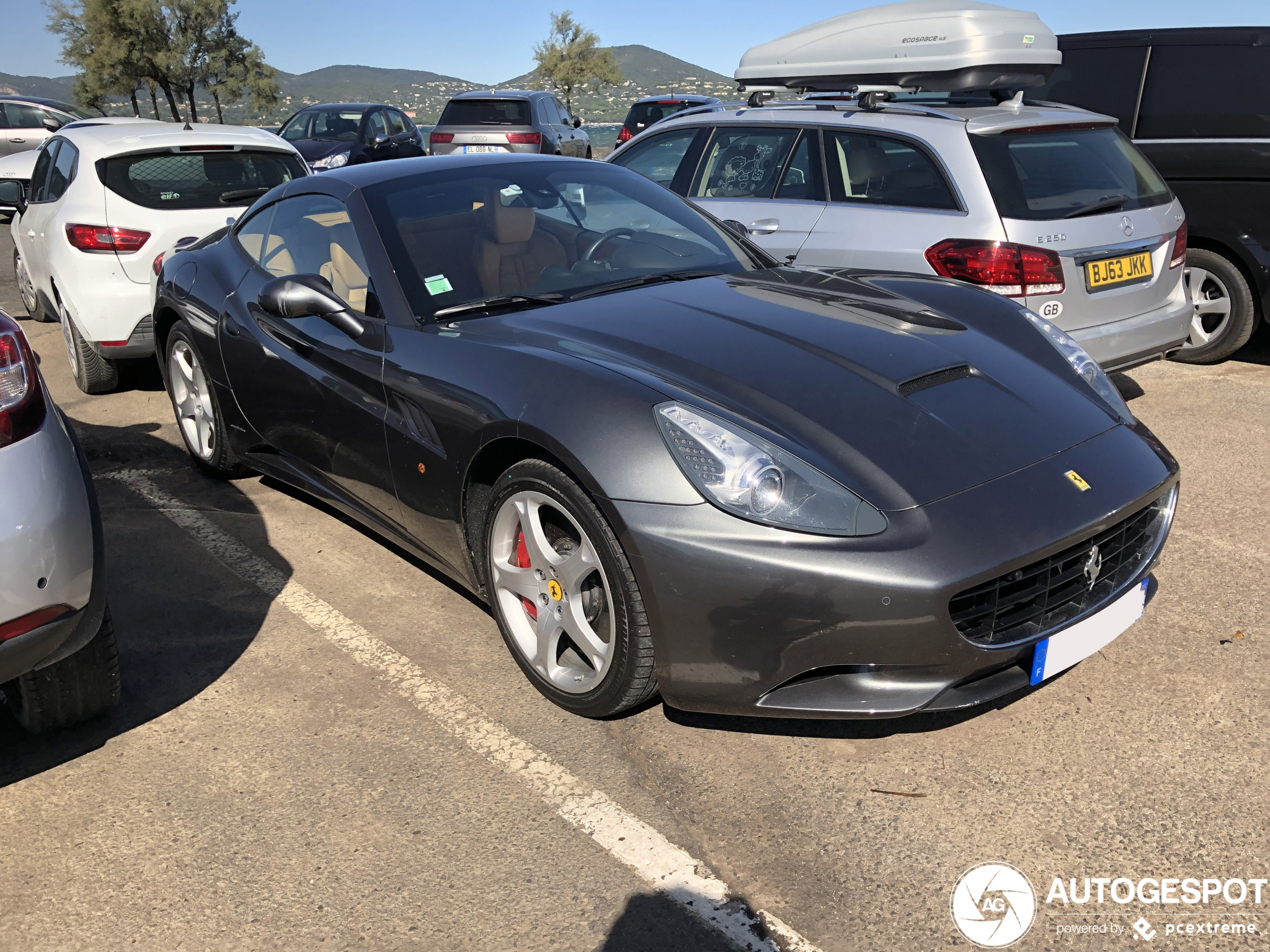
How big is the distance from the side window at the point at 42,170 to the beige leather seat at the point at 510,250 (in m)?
4.52

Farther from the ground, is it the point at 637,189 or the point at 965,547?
the point at 637,189

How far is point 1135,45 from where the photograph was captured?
21.8 feet

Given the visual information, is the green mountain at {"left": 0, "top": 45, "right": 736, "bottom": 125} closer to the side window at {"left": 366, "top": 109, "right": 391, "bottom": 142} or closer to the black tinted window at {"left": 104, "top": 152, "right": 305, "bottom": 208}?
the side window at {"left": 366, "top": 109, "right": 391, "bottom": 142}

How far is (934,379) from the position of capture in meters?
2.89

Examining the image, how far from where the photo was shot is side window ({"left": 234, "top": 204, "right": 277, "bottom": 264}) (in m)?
4.33

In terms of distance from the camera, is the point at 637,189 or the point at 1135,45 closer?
the point at 637,189

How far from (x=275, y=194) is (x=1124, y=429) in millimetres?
3337

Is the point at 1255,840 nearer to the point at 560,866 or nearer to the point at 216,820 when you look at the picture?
the point at 560,866

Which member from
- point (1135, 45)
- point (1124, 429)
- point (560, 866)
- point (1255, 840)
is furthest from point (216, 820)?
point (1135, 45)

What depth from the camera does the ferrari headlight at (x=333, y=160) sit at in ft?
52.3

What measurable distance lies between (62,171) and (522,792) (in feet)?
18.8

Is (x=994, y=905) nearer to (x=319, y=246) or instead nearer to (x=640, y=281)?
(x=640, y=281)

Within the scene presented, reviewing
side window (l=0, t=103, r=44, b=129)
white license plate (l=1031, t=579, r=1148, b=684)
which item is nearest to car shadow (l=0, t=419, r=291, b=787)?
white license plate (l=1031, t=579, r=1148, b=684)

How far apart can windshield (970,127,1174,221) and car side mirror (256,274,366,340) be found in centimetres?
294
